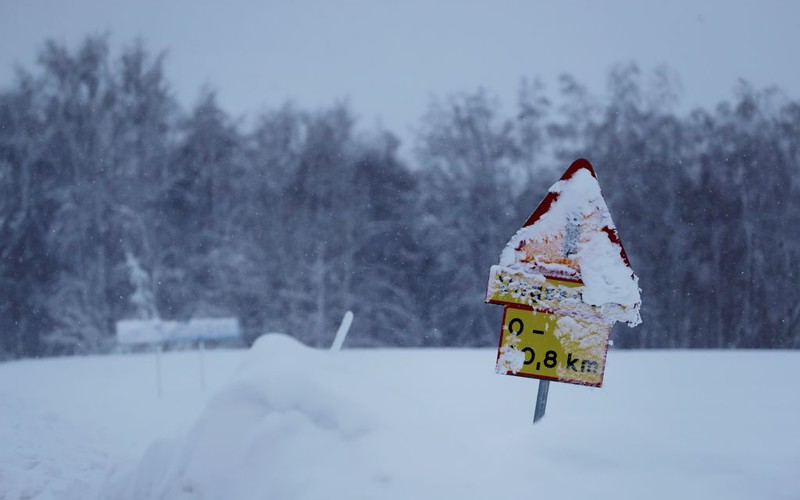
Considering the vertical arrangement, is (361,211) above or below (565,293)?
above

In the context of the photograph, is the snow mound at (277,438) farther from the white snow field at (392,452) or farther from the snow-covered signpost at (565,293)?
the snow-covered signpost at (565,293)

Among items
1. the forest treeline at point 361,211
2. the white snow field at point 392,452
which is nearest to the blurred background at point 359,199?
the forest treeline at point 361,211

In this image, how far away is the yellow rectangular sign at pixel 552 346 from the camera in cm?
427

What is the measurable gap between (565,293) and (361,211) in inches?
1288

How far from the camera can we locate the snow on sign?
14.1ft

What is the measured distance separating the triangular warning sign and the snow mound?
95 cm

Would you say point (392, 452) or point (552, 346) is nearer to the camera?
point (392, 452)

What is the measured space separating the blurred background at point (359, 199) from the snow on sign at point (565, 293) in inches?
1158

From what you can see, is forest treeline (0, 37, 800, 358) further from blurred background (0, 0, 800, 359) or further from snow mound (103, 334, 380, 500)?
snow mound (103, 334, 380, 500)

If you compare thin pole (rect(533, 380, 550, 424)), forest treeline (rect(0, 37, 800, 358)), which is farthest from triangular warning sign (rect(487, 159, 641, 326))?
forest treeline (rect(0, 37, 800, 358))

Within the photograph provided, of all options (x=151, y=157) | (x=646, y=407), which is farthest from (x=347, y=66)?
(x=646, y=407)

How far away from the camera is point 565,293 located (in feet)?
Answer: 14.2

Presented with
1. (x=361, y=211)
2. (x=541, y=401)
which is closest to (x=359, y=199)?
(x=361, y=211)

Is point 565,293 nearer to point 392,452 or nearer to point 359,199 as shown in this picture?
point 392,452
